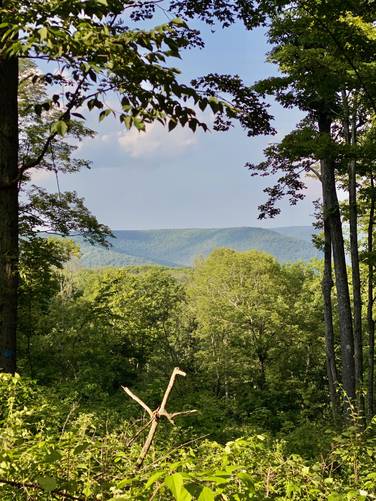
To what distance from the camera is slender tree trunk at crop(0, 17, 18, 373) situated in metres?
5.29

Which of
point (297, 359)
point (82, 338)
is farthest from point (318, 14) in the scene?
point (297, 359)

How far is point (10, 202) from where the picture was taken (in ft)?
17.5

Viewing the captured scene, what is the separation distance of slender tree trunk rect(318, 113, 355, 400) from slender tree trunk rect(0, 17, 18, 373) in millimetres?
8229

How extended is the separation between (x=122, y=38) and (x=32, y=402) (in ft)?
12.9

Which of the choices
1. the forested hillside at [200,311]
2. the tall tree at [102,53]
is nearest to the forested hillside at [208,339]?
the forested hillside at [200,311]

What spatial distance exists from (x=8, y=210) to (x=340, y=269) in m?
9.28

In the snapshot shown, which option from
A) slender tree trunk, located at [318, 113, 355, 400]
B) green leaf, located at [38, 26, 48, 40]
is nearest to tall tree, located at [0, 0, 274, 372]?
green leaf, located at [38, 26, 48, 40]

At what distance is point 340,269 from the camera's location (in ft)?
40.2

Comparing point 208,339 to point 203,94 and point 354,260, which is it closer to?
point 354,260

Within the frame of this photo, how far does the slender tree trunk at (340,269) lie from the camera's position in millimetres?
11680

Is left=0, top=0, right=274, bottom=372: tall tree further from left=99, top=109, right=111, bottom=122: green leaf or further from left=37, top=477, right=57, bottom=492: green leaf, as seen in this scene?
left=37, top=477, right=57, bottom=492: green leaf

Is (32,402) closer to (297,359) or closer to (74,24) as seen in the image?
(74,24)

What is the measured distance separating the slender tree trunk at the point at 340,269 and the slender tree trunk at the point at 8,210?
8.23m

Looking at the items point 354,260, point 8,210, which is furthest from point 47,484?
point 354,260
